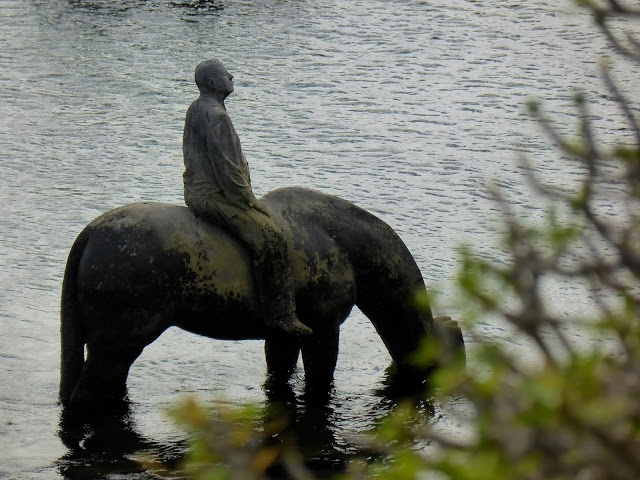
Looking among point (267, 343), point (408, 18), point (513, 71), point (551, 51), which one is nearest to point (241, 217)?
point (267, 343)

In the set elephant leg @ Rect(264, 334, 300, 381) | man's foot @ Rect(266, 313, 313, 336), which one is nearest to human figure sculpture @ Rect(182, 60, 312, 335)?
man's foot @ Rect(266, 313, 313, 336)

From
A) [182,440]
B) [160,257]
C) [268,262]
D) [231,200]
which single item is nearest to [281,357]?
[182,440]

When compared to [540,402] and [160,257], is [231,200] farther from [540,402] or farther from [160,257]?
[540,402]

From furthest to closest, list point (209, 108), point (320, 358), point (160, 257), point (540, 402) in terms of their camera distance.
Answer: point (320, 358) → point (209, 108) → point (160, 257) → point (540, 402)

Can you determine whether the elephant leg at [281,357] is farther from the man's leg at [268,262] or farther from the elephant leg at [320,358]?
the man's leg at [268,262]

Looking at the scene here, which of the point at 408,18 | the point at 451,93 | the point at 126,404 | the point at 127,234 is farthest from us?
the point at 408,18

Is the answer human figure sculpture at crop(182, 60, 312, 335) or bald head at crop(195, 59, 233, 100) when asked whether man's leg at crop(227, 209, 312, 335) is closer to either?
human figure sculpture at crop(182, 60, 312, 335)

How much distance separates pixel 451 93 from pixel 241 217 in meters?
9.85

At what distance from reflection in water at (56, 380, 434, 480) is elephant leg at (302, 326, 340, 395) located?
0.07m

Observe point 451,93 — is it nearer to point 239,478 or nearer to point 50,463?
point 50,463

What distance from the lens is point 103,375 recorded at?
25.4 ft

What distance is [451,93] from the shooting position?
1708 centimetres

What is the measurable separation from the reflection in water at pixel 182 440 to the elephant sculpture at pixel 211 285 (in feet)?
0.60

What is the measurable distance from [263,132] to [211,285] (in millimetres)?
8243
